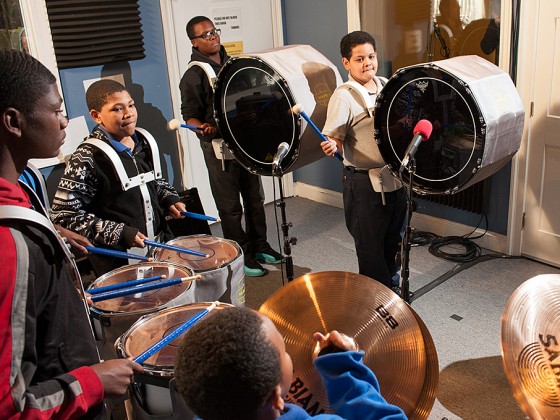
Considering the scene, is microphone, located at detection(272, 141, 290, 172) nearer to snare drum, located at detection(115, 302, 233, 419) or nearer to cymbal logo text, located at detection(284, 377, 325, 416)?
snare drum, located at detection(115, 302, 233, 419)

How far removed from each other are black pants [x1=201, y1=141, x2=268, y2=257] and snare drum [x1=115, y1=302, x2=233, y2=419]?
1788 millimetres

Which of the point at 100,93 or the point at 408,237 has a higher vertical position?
the point at 100,93

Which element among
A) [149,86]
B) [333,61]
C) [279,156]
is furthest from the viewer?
[333,61]

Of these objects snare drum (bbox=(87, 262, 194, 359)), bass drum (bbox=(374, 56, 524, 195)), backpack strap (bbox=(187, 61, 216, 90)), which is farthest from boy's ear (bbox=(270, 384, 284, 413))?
backpack strap (bbox=(187, 61, 216, 90))

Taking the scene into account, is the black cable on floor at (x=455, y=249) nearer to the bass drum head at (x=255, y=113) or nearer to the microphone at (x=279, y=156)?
the bass drum head at (x=255, y=113)

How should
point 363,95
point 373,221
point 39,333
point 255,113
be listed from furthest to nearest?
point 255,113
point 373,221
point 363,95
point 39,333

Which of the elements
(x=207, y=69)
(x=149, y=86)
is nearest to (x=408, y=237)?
(x=207, y=69)

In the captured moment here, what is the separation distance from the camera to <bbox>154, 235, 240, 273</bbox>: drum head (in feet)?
6.46

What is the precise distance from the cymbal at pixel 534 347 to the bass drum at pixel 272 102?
4.00 feet

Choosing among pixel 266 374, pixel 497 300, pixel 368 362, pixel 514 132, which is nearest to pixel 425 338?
pixel 368 362

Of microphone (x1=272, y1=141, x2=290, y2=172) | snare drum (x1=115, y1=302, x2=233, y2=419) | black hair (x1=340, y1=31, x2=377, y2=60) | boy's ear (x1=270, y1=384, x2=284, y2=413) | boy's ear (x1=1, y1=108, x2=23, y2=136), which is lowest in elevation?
snare drum (x1=115, y1=302, x2=233, y2=419)

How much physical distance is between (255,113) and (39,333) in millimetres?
1822

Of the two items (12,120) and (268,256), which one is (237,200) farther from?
(12,120)

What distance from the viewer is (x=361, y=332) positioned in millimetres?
1421
